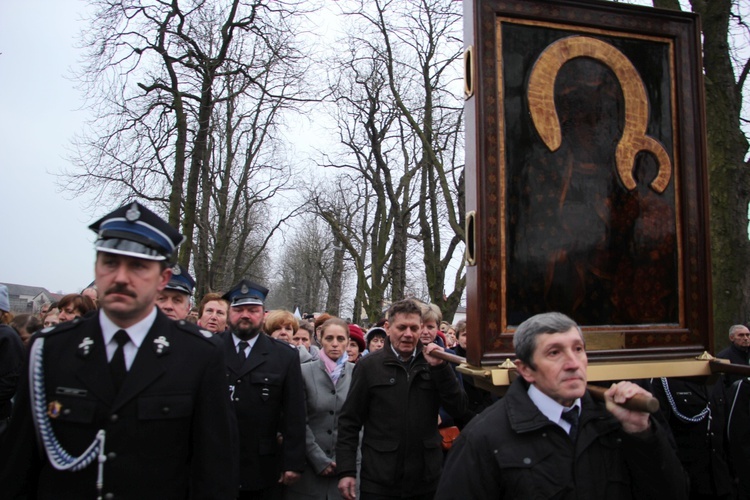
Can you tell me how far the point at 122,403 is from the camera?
8.38 feet

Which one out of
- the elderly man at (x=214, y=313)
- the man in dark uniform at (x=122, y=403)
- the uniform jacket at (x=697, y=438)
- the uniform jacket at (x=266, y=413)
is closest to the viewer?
the man in dark uniform at (x=122, y=403)

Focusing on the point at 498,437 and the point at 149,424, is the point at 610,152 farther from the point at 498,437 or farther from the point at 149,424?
the point at 149,424

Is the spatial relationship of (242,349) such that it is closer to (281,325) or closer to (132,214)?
(281,325)

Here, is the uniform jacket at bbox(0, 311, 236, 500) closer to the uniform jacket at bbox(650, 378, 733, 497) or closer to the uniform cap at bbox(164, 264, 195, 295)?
the uniform cap at bbox(164, 264, 195, 295)

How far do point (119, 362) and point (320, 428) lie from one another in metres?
2.74

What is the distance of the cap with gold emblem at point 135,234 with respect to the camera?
264cm

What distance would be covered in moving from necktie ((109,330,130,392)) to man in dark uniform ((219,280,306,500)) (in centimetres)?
188

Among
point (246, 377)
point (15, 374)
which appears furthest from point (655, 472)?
point (15, 374)

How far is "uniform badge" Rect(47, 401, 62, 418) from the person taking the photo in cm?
254

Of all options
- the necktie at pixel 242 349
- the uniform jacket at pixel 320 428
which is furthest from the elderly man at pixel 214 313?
the necktie at pixel 242 349

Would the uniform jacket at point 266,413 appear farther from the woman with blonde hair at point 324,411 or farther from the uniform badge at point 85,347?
the uniform badge at point 85,347

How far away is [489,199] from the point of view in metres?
3.44

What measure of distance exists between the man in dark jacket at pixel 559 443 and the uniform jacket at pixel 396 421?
5.57ft

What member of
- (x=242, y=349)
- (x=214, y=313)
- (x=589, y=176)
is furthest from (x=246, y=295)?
(x=589, y=176)
